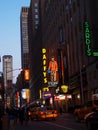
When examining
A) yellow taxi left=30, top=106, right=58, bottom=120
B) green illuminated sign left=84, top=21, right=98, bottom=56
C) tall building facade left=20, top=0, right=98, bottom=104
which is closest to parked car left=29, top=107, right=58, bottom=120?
yellow taxi left=30, top=106, right=58, bottom=120

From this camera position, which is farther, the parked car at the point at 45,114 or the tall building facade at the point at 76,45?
the tall building facade at the point at 76,45

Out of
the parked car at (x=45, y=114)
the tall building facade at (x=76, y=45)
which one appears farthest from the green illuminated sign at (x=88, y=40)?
the parked car at (x=45, y=114)

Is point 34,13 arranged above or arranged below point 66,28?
above

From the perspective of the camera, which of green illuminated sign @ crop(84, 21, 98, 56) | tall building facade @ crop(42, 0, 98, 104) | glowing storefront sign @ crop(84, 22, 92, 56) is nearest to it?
green illuminated sign @ crop(84, 21, 98, 56)

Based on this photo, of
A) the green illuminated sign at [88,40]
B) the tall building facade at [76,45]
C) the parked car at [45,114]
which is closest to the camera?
the parked car at [45,114]

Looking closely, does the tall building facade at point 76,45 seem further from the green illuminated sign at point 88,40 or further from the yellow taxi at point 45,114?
the yellow taxi at point 45,114

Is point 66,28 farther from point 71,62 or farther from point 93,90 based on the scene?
point 93,90

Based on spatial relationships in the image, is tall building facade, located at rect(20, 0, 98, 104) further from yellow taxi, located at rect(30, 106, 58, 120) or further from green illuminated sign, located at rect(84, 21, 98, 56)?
yellow taxi, located at rect(30, 106, 58, 120)

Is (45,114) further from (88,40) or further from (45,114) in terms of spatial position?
(88,40)

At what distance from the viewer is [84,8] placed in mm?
63656

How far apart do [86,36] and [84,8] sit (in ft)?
31.5

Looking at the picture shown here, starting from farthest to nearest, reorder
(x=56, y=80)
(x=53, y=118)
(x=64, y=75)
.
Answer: (x=56, y=80) < (x=64, y=75) < (x=53, y=118)

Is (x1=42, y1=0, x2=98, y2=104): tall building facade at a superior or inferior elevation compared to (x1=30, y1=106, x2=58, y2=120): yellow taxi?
superior

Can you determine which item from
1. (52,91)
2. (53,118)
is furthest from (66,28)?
(53,118)
